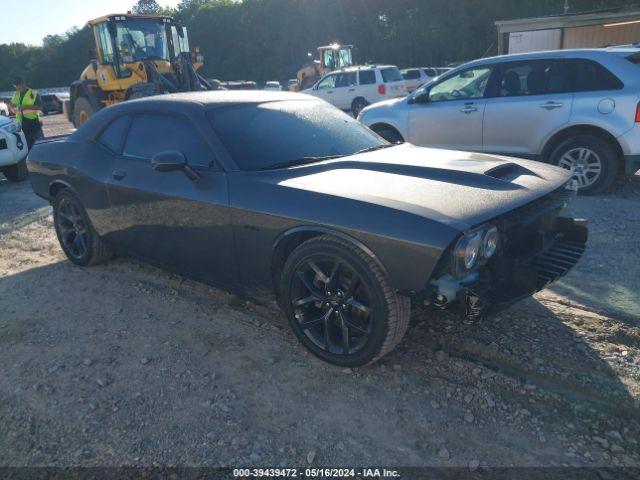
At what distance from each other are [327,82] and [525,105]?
12.8 meters

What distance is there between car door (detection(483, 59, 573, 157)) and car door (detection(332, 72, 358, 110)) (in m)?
11.4

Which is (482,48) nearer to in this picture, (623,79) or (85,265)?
(623,79)

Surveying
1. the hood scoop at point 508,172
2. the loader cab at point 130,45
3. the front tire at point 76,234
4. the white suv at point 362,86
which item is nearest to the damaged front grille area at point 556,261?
the hood scoop at point 508,172

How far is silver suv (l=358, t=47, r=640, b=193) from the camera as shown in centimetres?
596

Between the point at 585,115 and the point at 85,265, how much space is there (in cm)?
586

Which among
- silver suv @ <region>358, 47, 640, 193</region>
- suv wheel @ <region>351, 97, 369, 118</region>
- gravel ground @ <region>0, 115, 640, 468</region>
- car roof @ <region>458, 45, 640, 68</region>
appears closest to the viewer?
gravel ground @ <region>0, 115, 640, 468</region>

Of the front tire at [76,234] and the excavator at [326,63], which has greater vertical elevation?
the excavator at [326,63]

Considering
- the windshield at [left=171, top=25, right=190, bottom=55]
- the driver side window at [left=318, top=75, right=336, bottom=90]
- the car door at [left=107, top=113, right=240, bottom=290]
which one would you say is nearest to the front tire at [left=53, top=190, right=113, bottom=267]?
the car door at [left=107, top=113, right=240, bottom=290]

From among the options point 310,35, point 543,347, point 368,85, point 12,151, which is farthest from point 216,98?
point 310,35

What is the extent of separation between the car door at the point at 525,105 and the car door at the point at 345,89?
11443 mm

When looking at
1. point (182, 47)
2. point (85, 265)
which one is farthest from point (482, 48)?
point (85, 265)

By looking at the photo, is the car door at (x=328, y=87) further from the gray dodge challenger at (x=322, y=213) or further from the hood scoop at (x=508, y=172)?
the hood scoop at (x=508, y=172)

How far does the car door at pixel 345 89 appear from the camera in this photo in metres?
17.9

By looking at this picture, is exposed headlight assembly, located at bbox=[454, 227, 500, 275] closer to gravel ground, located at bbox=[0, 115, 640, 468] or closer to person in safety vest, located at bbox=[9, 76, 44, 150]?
gravel ground, located at bbox=[0, 115, 640, 468]
